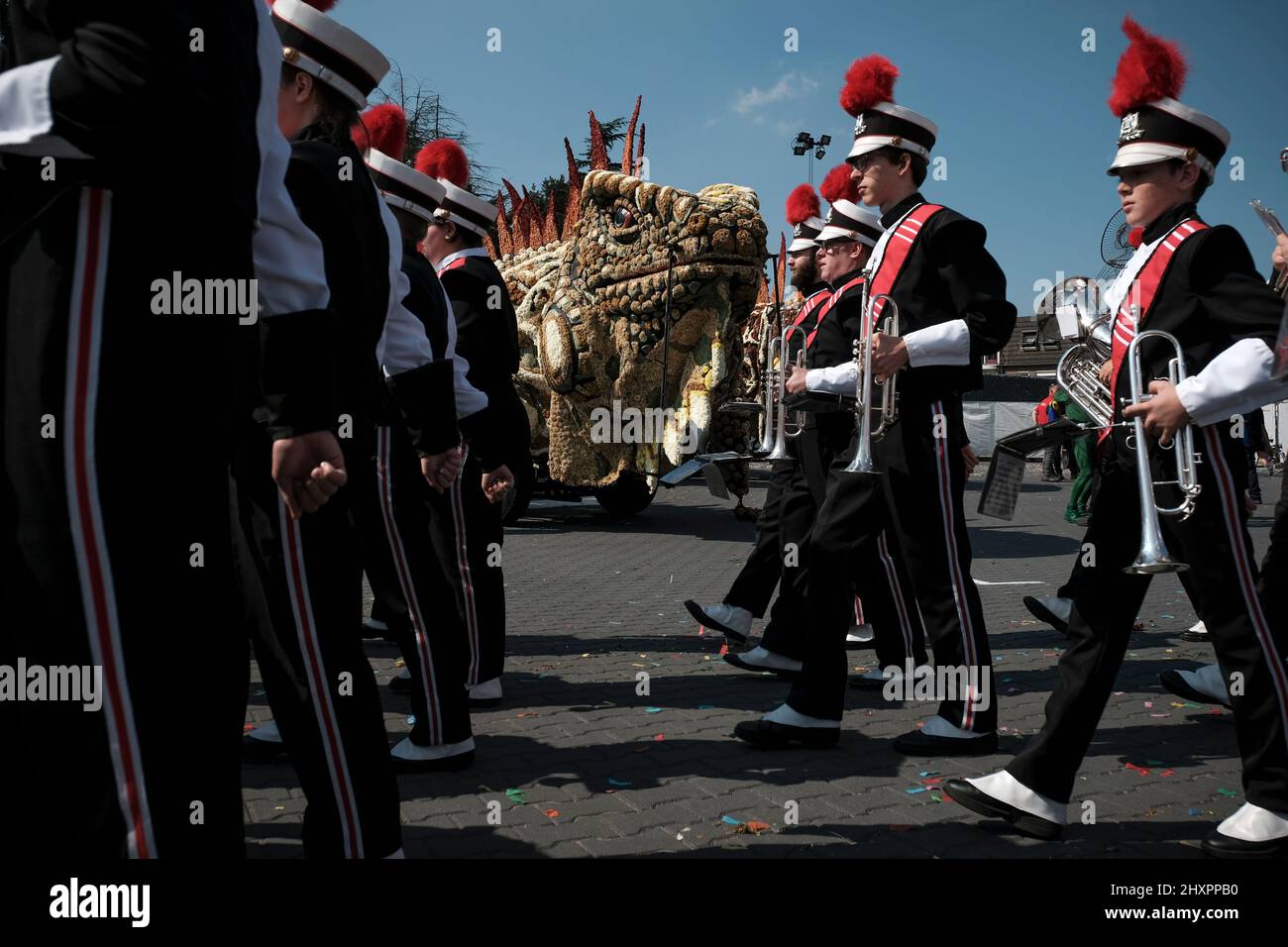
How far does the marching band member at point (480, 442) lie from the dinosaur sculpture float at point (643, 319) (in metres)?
7.00

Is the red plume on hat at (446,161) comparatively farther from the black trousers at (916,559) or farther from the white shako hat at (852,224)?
the black trousers at (916,559)

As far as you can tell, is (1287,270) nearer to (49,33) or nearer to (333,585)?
(333,585)

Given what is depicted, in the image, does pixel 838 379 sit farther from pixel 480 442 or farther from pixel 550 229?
pixel 550 229

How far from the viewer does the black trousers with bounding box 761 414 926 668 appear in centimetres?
563

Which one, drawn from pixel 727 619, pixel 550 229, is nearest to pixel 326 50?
pixel 727 619

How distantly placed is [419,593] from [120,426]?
2.21 metres

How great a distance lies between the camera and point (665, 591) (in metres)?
8.86

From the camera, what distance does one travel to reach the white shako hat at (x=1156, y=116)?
3535 millimetres

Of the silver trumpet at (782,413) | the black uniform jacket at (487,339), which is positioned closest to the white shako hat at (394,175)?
the black uniform jacket at (487,339)

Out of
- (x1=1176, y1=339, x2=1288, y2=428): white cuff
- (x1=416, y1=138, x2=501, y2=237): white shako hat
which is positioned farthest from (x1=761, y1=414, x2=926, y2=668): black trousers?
(x1=1176, y1=339, x2=1288, y2=428): white cuff

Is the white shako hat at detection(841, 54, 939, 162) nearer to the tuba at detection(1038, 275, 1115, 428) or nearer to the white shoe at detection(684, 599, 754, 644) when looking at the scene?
the tuba at detection(1038, 275, 1115, 428)
